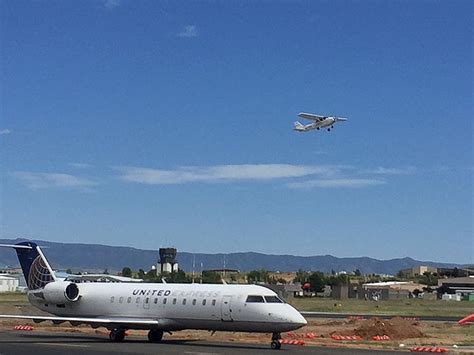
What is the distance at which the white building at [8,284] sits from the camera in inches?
7279

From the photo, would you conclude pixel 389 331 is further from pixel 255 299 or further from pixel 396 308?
pixel 396 308

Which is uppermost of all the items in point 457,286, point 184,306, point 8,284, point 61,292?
point 457,286

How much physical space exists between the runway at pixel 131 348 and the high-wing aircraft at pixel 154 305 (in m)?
0.94

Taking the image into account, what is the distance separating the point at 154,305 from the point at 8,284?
153331mm

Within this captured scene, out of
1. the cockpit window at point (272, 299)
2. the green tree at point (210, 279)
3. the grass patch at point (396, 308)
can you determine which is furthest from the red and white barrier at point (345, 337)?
the green tree at point (210, 279)

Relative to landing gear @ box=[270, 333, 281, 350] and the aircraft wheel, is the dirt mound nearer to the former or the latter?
landing gear @ box=[270, 333, 281, 350]

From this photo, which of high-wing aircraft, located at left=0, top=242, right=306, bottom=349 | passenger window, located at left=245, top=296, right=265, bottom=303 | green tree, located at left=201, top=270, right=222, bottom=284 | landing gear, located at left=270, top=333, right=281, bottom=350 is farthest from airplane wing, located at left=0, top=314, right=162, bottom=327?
green tree, located at left=201, top=270, right=222, bottom=284

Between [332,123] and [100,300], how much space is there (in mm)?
46837

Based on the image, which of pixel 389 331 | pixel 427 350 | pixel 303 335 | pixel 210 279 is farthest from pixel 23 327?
pixel 210 279

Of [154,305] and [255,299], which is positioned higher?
[255,299]

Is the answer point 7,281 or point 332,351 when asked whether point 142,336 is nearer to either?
point 332,351

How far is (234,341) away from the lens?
150 ft

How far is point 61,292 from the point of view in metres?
46.3

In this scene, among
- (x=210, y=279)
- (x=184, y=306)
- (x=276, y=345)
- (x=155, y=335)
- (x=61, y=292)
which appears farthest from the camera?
(x=210, y=279)
